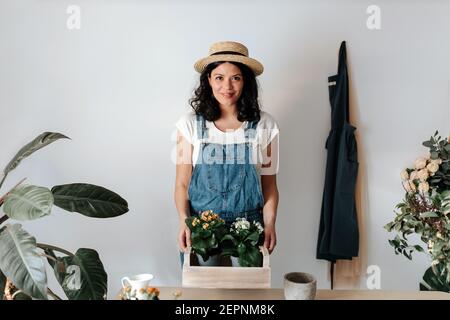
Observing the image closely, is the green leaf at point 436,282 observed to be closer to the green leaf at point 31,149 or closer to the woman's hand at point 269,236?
the woman's hand at point 269,236

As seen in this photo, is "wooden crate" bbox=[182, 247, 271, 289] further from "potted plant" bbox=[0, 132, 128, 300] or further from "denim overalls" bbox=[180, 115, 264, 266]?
"denim overalls" bbox=[180, 115, 264, 266]

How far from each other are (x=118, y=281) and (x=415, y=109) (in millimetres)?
1993

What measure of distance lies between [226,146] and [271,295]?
0.73 meters

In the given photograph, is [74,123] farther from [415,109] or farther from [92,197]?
[415,109]

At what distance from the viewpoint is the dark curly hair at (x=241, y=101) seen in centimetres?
182

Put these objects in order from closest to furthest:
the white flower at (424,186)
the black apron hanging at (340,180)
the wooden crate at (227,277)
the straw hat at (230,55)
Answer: the wooden crate at (227,277) < the white flower at (424,186) < the straw hat at (230,55) < the black apron hanging at (340,180)

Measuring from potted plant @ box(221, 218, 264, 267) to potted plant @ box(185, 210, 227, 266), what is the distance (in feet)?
0.10

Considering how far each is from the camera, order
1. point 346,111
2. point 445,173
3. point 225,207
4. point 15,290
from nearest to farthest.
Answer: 1. point 15,290
2. point 445,173
3. point 225,207
4. point 346,111

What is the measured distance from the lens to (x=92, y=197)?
1.48m

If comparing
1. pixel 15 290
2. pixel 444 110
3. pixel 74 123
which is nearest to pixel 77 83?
pixel 74 123

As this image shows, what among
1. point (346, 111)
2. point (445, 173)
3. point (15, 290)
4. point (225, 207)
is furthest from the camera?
point (346, 111)

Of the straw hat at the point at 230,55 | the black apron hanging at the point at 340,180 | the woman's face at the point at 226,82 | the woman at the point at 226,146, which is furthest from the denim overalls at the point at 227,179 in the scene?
the black apron hanging at the point at 340,180

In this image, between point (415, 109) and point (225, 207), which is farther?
point (415, 109)

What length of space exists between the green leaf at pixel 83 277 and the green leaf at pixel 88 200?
152 mm
